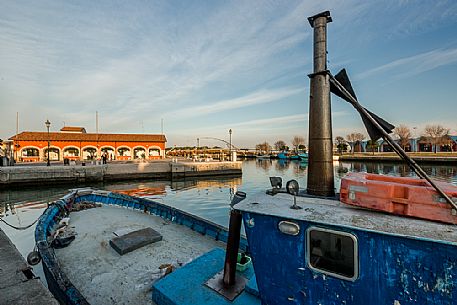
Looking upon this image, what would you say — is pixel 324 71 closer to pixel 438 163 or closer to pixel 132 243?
pixel 132 243

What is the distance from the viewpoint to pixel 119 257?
6.16 m

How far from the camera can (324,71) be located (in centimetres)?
389

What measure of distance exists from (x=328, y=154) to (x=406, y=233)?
1.90 metres

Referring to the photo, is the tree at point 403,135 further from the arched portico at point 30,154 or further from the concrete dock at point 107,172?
the arched portico at point 30,154

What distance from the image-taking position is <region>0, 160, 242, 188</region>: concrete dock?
2525cm

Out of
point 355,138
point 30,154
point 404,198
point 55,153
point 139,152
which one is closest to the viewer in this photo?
point 404,198

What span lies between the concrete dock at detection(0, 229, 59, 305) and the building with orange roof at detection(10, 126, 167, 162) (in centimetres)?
4844

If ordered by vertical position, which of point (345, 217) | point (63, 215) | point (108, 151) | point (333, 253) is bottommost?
point (63, 215)

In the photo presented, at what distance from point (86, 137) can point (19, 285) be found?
177ft

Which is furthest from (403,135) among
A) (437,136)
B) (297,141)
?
(297,141)

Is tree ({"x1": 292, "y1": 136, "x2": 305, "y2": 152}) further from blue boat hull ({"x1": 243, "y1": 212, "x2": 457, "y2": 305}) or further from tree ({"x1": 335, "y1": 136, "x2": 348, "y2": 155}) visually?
blue boat hull ({"x1": 243, "y1": 212, "x2": 457, "y2": 305})

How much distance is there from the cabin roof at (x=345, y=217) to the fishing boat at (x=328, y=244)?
0.03 feet

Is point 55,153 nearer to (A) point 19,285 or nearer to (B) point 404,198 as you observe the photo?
(A) point 19,285

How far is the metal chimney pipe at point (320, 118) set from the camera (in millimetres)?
3932
